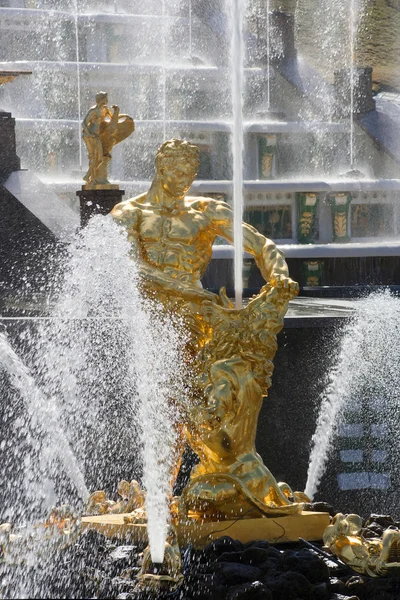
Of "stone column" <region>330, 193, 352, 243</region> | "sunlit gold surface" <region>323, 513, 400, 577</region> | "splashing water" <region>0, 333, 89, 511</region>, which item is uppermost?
"stone column" <region>330, 193, 352, 243</region>

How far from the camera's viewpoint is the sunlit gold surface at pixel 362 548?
675cm

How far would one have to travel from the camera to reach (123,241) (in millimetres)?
7711

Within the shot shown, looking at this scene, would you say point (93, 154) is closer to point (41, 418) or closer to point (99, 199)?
point (99, 199)

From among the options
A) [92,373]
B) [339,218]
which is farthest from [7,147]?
[92,373]

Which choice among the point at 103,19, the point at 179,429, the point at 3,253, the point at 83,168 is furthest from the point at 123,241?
the point at 103,19

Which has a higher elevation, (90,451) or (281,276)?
(281,276)

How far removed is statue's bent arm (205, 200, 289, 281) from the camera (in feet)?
24.7

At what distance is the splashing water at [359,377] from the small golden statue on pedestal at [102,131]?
2.45m

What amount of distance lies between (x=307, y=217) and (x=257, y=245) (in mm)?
7599

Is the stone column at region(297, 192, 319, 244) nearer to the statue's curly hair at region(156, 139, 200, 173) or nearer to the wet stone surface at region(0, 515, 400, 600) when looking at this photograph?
the statue's curly hair at region(156, 139, 200, 173)

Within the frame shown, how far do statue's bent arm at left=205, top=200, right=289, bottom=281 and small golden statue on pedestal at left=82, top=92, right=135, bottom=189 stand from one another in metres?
3.54

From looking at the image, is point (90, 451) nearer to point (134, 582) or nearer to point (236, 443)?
point (236, 443)

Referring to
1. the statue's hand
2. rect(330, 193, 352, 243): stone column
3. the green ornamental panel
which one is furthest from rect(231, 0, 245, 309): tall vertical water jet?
rect(330, 193, 352, 243): stone column

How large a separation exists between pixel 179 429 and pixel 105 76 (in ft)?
34.3
